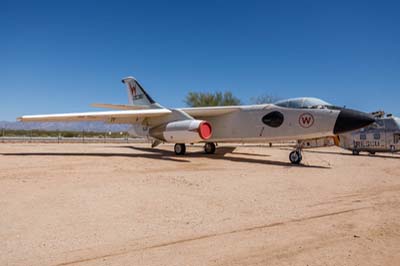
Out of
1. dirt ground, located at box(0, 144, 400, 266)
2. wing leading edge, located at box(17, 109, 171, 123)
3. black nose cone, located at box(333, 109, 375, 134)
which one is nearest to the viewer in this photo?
dirt ground, located at box(0, 144, 400, 266)

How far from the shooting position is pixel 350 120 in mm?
10203

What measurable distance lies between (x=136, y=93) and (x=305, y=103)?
12.0 m

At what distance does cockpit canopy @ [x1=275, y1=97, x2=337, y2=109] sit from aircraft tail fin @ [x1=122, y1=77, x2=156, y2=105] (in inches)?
367

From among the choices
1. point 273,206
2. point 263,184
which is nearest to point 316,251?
point 273,206

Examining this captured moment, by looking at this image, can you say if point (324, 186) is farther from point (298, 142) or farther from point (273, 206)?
Answer: point (298, 142)

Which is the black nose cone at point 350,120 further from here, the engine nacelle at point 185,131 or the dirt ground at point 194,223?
the engine nacelle at point 185,131

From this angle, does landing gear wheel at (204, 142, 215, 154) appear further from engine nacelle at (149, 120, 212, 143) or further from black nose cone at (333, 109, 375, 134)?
black nose cone at (333, 109, 375, 134)

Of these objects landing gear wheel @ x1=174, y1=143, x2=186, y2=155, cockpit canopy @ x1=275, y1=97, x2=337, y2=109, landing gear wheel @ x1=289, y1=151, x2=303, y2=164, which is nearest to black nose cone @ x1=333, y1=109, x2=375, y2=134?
cockpit canopy @ x1=275, y1=97, x2=337, y2=109

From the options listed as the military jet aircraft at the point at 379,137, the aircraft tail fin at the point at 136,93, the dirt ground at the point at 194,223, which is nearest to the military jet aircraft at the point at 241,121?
the aircraft tail fin at the point at 136,93

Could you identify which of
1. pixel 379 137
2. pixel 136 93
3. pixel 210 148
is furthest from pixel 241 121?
pixel 379 137

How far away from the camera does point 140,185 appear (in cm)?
632

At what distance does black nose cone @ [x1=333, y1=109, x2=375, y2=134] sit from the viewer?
10031 millimetres

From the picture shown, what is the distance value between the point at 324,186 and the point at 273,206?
2508 mm

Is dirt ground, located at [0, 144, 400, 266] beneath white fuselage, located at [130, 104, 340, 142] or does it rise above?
beneath
